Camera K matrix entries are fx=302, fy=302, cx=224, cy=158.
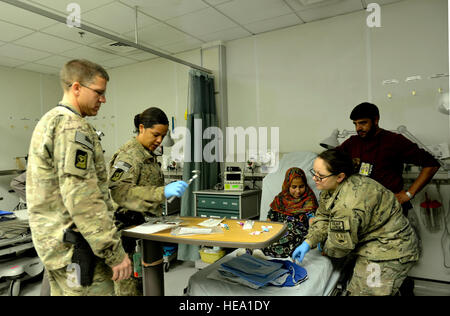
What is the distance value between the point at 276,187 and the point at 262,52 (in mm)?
1868

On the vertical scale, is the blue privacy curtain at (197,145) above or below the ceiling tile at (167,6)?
below

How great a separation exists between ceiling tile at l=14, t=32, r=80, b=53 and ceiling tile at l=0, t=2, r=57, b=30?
274mm

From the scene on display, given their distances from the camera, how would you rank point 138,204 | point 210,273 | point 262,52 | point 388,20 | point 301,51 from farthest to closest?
point 262,52, point 301,51, point 388,20, point 210,273, point 138,204

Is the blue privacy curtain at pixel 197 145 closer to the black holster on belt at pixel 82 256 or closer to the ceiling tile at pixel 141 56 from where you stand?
the ceiling tile at pixel 141 56

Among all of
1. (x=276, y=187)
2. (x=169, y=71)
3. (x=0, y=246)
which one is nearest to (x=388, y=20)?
(x=276, y=187)

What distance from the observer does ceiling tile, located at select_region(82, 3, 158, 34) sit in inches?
122

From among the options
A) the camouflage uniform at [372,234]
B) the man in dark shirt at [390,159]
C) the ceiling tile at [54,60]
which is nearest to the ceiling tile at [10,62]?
the ceiling tile at [54,60]

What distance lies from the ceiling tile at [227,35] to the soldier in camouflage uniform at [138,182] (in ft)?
7.44

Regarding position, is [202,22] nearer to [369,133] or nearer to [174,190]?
[369,133]

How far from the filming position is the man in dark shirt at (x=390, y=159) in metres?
2.57

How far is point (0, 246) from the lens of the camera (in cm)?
273

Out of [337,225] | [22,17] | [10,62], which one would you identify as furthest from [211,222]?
[10,62]

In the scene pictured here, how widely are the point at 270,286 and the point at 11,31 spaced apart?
13.1 ft

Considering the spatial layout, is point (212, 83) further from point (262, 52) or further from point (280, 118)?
point (280, 118)
